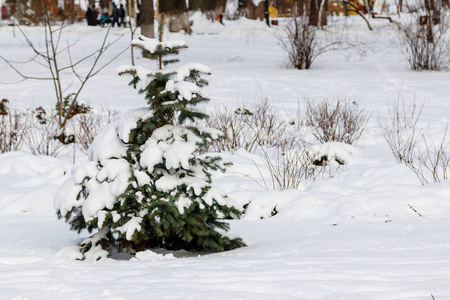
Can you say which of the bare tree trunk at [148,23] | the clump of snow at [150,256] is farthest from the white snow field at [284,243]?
the bare tree trunk at [148,23]

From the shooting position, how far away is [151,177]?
423 cm

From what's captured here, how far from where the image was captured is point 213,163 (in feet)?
14.3

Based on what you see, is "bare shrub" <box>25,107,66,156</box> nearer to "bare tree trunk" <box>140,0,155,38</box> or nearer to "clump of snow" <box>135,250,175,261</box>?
"clump of snow" <box>135,250,175,261</box>

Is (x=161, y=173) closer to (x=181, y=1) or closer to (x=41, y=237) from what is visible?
(x=41, y=237)

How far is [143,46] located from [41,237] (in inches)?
65.0

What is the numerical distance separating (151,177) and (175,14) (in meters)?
18.0

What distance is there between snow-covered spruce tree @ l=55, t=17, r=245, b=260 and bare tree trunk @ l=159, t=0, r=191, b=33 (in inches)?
693

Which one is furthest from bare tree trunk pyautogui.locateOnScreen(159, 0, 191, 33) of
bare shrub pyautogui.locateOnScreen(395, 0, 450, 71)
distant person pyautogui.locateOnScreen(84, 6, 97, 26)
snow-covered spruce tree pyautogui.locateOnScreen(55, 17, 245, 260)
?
snow-covered spruce tree pyautogui.locateOnScreen(55, 17, 245, 260)

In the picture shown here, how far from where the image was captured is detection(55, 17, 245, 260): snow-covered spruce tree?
407 cm

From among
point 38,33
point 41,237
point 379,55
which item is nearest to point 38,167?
point 41,237

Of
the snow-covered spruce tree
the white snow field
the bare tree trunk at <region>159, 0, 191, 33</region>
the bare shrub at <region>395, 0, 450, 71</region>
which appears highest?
the bare tree trunk at <region>159, 0, 191, 33</region>

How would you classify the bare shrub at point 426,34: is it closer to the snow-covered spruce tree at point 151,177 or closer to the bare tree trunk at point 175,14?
the bare tree trunk at point 175,14

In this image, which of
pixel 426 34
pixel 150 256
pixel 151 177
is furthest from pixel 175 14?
pixel 150 256

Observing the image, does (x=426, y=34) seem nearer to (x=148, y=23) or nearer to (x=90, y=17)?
(x=148, y=23)
